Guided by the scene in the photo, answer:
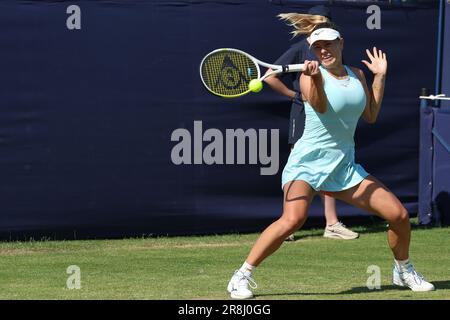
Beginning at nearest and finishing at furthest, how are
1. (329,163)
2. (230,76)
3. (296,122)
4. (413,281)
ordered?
(329,163)
(413,281)
(230,76)
(296,122)

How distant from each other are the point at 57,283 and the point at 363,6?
14.6ft

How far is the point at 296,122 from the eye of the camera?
9.65 meters

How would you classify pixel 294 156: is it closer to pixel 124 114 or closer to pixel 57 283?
pixel 57 283

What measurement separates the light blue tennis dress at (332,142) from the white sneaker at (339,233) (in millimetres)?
3154

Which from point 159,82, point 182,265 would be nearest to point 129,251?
point 182,265

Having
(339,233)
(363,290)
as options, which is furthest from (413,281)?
(339,233)

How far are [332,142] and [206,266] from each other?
80.4 inches

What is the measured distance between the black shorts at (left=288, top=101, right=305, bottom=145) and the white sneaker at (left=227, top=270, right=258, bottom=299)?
2.87 metres

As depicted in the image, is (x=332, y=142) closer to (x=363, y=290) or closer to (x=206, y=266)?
(x=363, y=290)

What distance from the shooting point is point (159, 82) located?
10117 mm

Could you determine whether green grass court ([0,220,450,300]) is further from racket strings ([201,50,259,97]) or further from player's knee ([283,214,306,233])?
racket strings ([201,50,259,97])

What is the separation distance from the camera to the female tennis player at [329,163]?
6.82 metres

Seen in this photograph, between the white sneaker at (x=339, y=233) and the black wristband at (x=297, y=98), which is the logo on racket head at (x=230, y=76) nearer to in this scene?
the black wristband at (x=297, y=98)

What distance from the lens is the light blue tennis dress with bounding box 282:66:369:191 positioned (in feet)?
22.4
